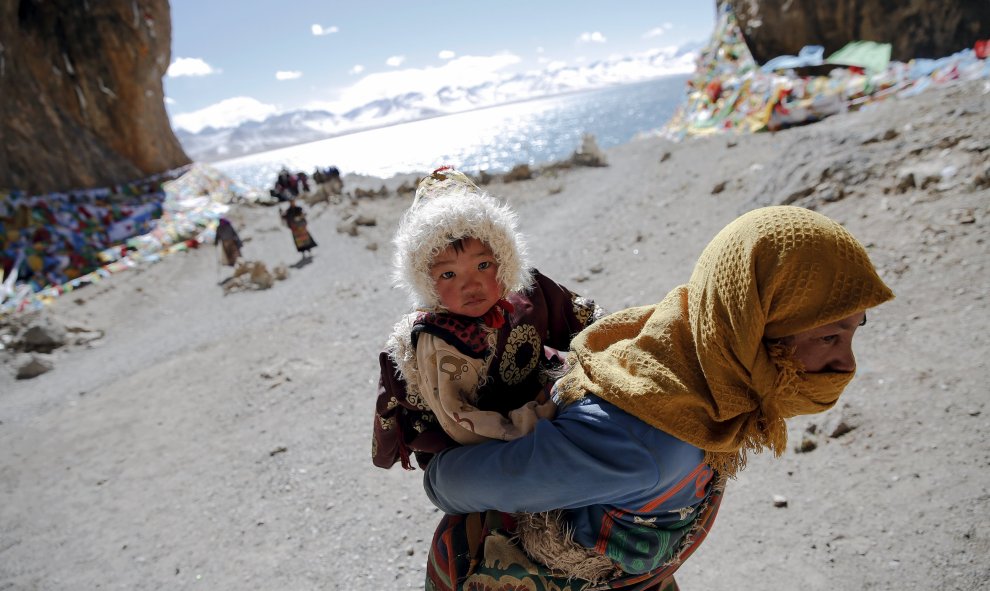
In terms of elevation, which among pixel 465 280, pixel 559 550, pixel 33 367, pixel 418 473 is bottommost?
pixel 418 473

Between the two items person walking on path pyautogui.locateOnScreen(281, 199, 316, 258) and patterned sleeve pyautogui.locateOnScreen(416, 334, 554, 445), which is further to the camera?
person walking on path pyautogui.locateOnScreen(281, 199, 316, 258)

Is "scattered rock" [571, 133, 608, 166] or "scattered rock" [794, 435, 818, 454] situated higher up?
"scattered rock" [571, 133, 608, 166]

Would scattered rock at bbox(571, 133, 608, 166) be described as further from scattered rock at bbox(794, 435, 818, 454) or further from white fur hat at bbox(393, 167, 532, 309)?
white fur hat at bbox(393, 167, 532, 309)

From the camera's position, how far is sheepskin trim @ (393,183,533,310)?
1731 millimetres

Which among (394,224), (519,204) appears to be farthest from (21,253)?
(519,204)

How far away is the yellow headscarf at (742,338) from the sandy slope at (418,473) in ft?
5.97

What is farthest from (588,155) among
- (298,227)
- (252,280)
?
(252,280)

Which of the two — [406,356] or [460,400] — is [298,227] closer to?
[406,356]

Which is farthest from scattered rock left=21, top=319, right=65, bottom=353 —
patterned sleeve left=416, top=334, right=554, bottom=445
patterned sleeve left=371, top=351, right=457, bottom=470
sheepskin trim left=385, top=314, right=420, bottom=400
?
patterned sleeve left=416, top=334, right=554, bottom=445

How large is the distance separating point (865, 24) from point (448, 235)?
2215 centimetres

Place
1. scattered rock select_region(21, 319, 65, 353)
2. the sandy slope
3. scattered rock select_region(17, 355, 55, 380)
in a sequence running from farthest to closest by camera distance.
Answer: scattered rock select_region(21, 319, 65, 353), scattered rock select_region(17, 355, 55, 380), the sandy slope

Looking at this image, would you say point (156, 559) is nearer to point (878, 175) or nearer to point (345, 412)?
point (345, 412)

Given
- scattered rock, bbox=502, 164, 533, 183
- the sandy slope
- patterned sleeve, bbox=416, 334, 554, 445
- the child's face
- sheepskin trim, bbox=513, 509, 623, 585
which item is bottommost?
the sandy slope

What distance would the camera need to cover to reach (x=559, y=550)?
1437 millimetres
